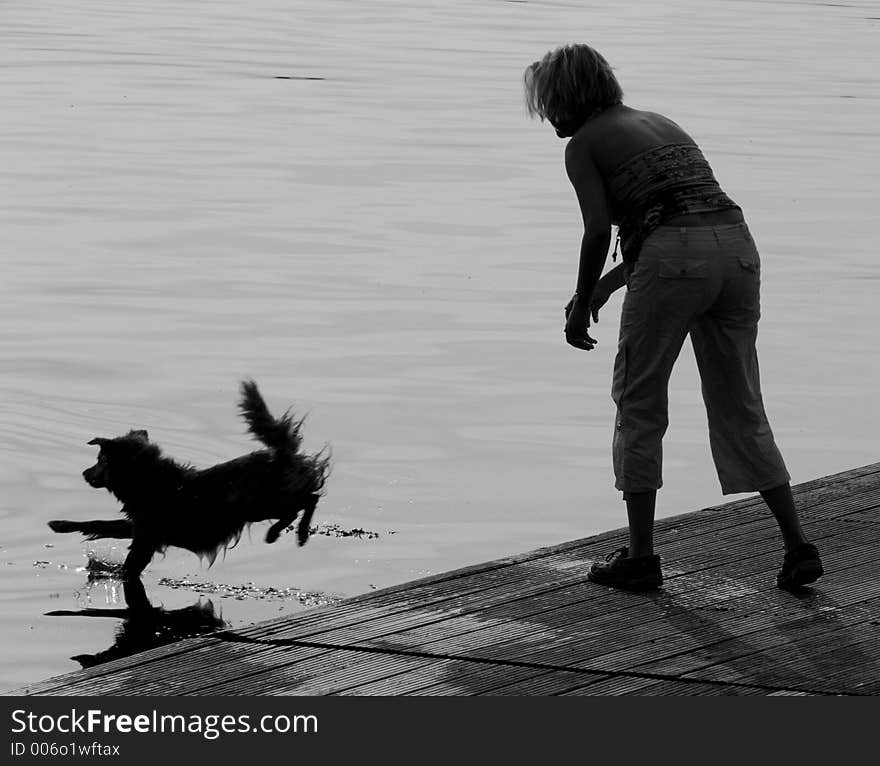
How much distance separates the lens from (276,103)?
2528 cm

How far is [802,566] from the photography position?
231 inches

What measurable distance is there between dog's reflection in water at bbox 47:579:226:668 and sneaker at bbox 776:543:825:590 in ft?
8.81

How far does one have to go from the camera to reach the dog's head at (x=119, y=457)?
8070mm

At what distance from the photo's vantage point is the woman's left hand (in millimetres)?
5660

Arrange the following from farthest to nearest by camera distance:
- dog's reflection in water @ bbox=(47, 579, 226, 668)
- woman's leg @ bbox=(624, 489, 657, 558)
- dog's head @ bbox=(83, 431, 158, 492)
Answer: dog's head @ bbox=(83, 431, 158, 492)
dog's reflection in water @ bbox=(47, 579, 226, 668)
woman's leg @ bbox=(624, 489, 657, 558)

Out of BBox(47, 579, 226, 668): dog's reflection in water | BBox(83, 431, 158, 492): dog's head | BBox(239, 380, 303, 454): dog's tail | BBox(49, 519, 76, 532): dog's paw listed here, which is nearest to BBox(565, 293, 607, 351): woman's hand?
BBox(47, 579, 226, 668): dog's reflection in water

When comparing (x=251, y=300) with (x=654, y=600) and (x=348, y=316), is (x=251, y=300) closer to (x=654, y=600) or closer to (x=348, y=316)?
(x=348, y=316)

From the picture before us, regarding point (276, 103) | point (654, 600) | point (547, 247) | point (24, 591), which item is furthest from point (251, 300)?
point (276, 103)

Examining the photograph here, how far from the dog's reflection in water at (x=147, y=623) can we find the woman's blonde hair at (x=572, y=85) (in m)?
3.00

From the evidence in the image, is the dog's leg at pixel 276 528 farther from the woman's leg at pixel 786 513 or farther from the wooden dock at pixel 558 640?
the woman's leg at pixel 786 513

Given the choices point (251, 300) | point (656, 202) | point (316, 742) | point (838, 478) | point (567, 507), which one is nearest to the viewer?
point (316, 742)

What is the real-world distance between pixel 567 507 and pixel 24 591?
2.92m

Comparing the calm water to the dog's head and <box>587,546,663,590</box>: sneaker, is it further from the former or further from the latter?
<box>587,546,663,590</box>: sneaker

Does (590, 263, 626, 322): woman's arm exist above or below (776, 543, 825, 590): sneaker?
above
